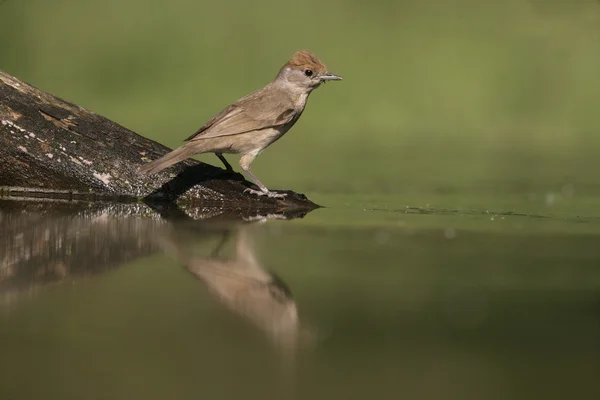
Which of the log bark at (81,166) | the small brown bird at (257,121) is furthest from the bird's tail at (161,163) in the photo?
the log bark at (81,166)

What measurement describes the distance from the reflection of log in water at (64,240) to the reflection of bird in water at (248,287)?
352mm

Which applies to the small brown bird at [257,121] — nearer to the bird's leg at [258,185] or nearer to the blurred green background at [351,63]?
the bird's leg at [258,185]

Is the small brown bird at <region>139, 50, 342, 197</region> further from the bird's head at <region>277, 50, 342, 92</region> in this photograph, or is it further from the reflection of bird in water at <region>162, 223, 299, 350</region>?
the reflection of bird in water at <region>162, 223, 299, 350</region>

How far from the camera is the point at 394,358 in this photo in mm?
3713

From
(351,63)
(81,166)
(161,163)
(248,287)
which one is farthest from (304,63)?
(351,63)

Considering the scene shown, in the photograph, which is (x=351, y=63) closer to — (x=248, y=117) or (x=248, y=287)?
(x=248, y=117)

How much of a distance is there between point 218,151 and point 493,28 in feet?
60.2

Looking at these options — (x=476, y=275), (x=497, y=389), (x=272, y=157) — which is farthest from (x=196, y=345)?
(x=272, y=157)

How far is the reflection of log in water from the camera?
16.3 feet

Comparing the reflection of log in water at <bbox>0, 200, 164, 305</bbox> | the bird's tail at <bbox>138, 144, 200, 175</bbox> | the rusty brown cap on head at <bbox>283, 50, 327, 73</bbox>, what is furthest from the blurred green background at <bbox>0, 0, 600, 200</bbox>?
the reflection of log in water at <bbox>0, 200, 164, 305</bbox>

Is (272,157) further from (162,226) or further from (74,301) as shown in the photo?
(74,301)

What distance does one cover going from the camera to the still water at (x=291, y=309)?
344 cm

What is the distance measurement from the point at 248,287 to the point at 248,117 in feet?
10.8

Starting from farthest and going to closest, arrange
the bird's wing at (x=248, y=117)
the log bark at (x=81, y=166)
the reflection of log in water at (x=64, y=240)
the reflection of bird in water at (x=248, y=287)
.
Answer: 1. the log bark at (x=81, y=166)
2. the bird's wing at (x=248, y=117)
3. the reflection of log in water at (x=64, y=240)
4. the reflection of bird in water at (x=248, y=287)
